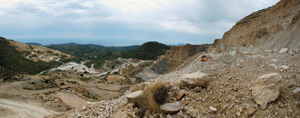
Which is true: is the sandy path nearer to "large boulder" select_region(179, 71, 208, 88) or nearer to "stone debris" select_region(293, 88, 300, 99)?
"large boulder" select_region(179, 71, 208, 88)

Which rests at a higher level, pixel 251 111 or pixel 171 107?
pixel 251 111

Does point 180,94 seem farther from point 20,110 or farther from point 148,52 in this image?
point 148,52

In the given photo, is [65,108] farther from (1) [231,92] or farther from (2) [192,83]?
(1) [231,92]

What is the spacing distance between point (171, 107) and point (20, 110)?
1602 cm

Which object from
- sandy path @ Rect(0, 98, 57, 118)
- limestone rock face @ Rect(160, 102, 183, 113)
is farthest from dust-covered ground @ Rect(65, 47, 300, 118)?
sandy path @ Rect(0, 98, 57, 118)

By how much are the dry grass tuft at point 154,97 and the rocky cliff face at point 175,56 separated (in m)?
39.1

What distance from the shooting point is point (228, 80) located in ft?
22.4

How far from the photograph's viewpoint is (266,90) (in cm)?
494

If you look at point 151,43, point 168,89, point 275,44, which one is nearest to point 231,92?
point 168,89

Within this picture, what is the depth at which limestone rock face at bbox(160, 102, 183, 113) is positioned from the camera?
571 cm

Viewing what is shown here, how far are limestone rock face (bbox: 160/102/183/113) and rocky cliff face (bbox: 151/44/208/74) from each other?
39.5 metres

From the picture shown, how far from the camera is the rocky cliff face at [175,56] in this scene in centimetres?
4566

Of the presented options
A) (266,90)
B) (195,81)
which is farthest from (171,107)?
(266,90)


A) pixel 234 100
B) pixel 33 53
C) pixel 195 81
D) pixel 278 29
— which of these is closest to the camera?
pixel 234 100
